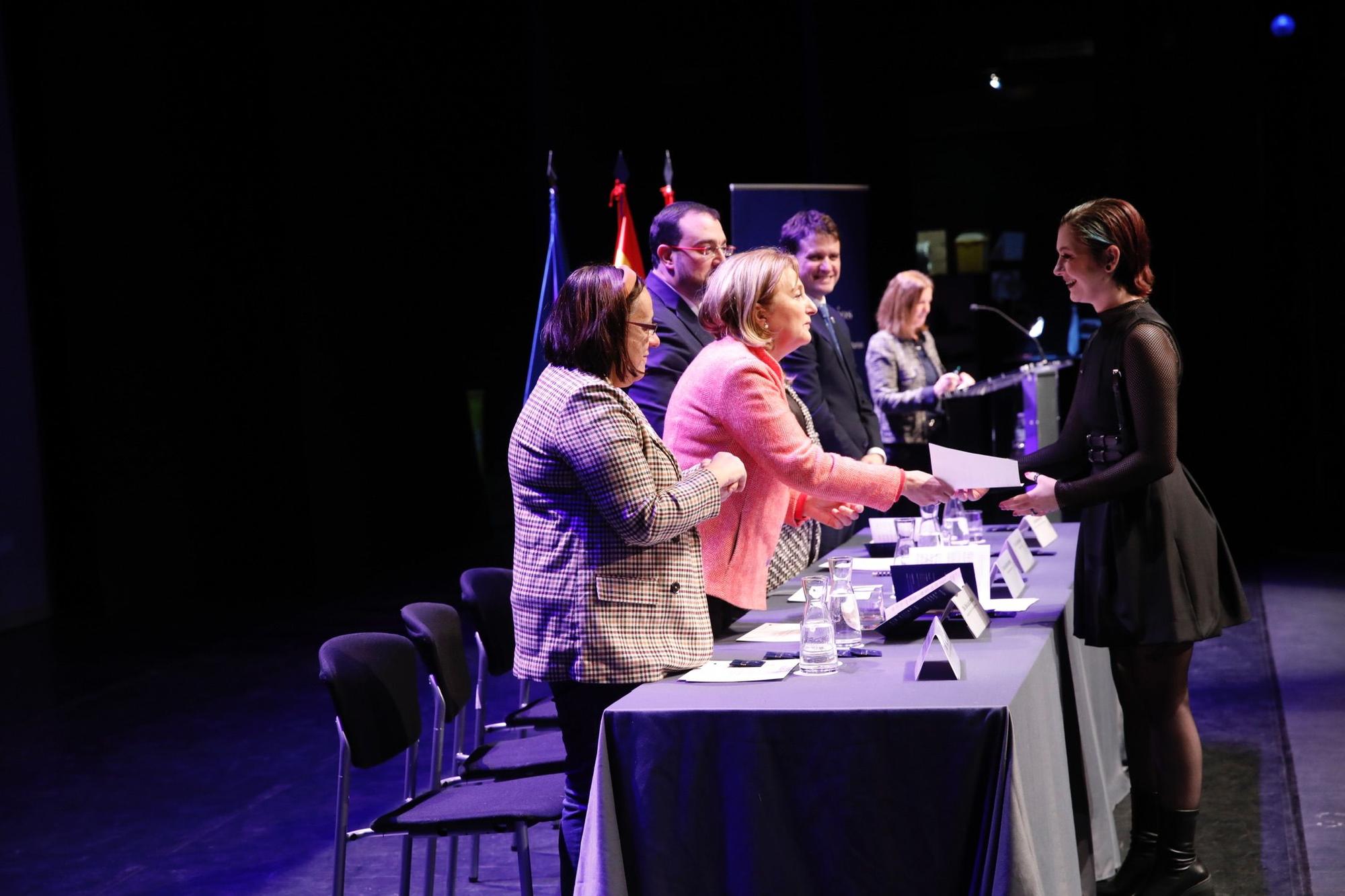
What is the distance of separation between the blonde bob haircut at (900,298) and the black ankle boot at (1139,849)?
3130 millimetres

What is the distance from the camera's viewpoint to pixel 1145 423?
2.68 m

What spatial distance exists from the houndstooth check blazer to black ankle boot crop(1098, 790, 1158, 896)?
4.07ft

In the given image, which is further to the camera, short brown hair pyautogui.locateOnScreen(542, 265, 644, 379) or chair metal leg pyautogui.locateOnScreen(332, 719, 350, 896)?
chair metal leg pyautogui.locateOnScreen(332, 719, 350, 896)

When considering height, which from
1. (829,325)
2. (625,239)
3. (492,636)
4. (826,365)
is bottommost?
(492,636)

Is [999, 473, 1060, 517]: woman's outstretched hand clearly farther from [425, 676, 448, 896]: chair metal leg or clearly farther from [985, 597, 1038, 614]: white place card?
[425, 676, 448, 896]: chair metal leg

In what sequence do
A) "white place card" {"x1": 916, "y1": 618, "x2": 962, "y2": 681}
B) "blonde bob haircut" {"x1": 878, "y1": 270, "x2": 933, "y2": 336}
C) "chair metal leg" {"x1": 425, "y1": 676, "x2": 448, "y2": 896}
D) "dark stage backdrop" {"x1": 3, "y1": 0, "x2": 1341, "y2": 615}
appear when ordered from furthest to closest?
"dark stage backdrop" {"x1": 3, "y1": 0, "x2": 1341, "y2": 615} → "blonde bob haircut" {"x1": 878, "y1": 270, "x2": 933, "y2": 336} → "chair metal leg" {"x1": 425, "y1": 676, "x2": 448, "y2": 896} → "white place card" {"x1": 916, "y1": 618, "x2": 962, "y2": 681}

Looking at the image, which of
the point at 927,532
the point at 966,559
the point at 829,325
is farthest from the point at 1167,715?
the point at 829,325

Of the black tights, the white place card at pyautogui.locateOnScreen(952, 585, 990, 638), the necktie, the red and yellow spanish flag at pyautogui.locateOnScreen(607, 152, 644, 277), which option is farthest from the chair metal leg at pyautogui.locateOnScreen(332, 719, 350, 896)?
the red and yellow spanish flag at pyautogui.locateOnScreen(607, 152, 644, 277)

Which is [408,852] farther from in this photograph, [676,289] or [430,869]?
[676,289]

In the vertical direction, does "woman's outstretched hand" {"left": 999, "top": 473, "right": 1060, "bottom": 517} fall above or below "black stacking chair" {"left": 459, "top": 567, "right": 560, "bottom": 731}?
above

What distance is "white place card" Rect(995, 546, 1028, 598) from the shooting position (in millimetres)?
2936

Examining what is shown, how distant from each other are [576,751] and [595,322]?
0.75 metres

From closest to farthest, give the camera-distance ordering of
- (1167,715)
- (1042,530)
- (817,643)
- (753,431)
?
(817,643) < (753,431) < (1167,715) < (1042,530)

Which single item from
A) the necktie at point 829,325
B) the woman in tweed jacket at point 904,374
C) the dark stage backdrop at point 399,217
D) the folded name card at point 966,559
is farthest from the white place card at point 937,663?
the dark stage backdrop at point 399,217
